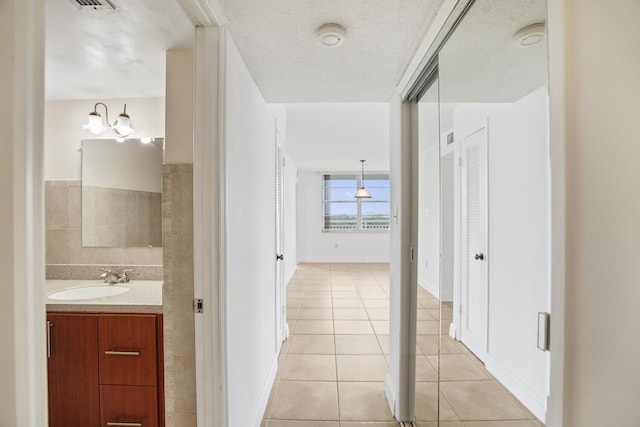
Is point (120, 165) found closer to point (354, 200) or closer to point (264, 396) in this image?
point (264, 396)

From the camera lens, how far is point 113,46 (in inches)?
66.5

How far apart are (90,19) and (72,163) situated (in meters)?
1.32

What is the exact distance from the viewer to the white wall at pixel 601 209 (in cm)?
52

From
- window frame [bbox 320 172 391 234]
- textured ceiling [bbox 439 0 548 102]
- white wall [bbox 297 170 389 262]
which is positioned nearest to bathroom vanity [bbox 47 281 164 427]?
textured ceiling [bbox 439 0 548 102]

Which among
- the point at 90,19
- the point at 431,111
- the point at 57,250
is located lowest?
the point at 57,250

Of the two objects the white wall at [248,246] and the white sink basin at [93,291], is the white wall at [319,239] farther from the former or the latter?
the white sink basin at [93,291]

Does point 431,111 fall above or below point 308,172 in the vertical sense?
below

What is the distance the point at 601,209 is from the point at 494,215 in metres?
0.87

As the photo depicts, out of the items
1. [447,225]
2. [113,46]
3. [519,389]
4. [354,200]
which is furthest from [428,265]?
[354,200]

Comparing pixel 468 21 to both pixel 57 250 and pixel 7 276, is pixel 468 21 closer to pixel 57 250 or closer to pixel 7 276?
pixel 7 276

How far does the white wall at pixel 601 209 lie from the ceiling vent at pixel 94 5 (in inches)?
68.1

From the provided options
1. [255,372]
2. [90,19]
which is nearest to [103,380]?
[255,372]

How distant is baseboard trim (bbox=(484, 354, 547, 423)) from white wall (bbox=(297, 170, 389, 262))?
7.16 meters

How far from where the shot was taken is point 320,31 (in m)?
1.37
